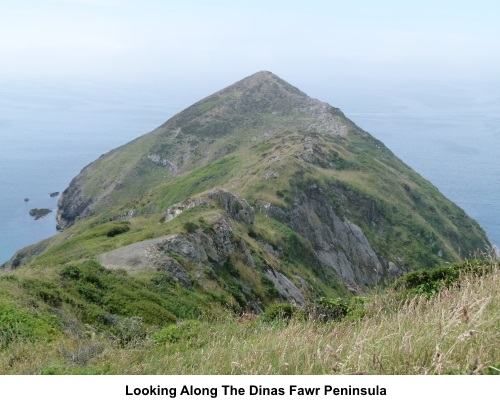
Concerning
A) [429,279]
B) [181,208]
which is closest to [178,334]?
[429,279]

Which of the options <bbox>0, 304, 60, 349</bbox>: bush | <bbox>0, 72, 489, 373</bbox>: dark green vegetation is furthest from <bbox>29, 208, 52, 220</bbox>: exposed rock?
<bbox>0, 304, 60, 349</bbox>: bush

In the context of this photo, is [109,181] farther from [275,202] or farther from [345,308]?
[345,308]

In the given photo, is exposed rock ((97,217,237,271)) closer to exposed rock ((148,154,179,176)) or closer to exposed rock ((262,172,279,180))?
exposed rock ((262,172,279,180))

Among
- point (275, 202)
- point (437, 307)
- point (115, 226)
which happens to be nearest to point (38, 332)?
point (437, 307)

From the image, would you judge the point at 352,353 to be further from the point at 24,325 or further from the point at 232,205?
the point at 232,205

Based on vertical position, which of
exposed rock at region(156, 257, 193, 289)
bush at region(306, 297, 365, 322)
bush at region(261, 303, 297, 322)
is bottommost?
exposed rock at region(156, 257, 193, 289)

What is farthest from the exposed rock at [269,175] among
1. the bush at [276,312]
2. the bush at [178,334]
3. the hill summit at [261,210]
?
the bush at [178,334]
